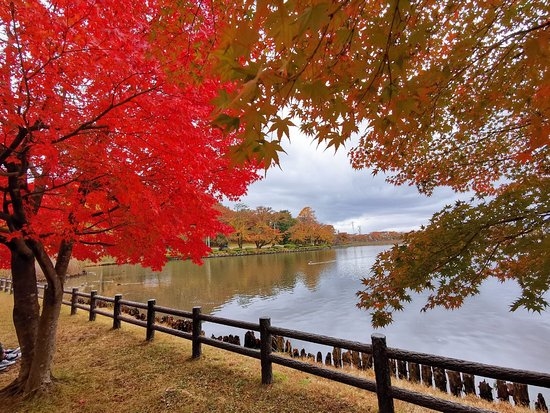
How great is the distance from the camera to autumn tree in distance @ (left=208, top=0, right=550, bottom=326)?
4.42ft

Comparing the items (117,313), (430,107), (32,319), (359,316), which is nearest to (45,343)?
(32,319)

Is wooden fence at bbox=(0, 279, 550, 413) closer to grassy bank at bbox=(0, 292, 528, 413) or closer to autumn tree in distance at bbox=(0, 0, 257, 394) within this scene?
grassy bank at bbox=(0, 292, 528, 413)

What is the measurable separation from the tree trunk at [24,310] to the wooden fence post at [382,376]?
627 centimetres

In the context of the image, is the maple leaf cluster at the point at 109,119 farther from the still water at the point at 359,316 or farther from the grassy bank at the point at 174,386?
the still water at the point at 359,316

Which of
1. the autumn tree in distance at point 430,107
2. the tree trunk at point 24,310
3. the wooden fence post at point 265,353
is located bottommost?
the wooden fence post at point 265,353

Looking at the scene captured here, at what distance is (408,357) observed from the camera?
4.26 metres

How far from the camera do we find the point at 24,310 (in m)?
5.90

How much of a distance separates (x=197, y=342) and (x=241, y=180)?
424 cm

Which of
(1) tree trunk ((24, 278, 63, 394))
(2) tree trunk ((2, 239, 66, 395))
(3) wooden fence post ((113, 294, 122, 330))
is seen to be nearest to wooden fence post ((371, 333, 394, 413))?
(2) tree trunk ((2, 239, 66, 395))

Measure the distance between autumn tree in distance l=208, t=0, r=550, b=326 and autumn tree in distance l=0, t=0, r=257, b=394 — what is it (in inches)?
49.9

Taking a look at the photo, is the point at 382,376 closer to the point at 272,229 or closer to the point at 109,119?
the point at 109,119

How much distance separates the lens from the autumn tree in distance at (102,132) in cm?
367

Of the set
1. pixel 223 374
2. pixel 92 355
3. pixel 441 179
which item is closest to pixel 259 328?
pixel 223 374

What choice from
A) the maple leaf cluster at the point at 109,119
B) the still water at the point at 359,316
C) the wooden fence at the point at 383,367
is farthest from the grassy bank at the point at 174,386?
the still water at the point at 359,316
